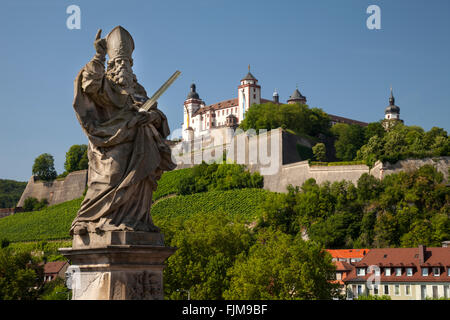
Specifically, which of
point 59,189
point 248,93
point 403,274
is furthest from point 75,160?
point 403,274

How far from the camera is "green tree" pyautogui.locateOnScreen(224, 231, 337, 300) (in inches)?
1556

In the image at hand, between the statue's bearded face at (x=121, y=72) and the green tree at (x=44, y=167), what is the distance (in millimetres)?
131496

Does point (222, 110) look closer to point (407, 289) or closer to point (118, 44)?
point (407, 289)

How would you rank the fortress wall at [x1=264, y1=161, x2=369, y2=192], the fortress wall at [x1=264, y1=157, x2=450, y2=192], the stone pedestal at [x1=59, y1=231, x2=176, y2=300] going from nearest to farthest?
the stone pedestal at [x1=59, y1=231, x2=176, y2=300] → the fortress wall at [x1=264, y1=157, x2=450, y2=192] → the fortress wall at [x1=264, y1=161, x2=369, y2=192]

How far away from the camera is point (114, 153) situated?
9.30 meters

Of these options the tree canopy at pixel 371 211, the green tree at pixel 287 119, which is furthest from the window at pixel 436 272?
the green tree at pixel 287 119

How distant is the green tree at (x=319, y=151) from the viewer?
103 meters

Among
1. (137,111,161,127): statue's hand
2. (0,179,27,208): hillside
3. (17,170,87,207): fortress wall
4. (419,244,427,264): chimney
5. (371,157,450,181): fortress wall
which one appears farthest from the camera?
(0,179,27,208): hillside

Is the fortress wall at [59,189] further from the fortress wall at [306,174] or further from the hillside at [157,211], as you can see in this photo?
the fortress wall at [306,174]

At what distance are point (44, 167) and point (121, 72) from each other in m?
134

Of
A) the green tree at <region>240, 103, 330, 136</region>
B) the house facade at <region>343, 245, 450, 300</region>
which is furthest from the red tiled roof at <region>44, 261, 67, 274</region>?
the green tree at <region>240, 103, 330, 136</region>

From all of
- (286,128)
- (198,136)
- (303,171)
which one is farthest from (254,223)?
(198,136)

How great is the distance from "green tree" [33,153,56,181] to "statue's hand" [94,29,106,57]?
131734 mm

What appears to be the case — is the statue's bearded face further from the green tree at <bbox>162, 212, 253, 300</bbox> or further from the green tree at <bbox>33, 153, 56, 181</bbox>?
the green tree at <bbox>33, 153, 56, 181</bbox>
